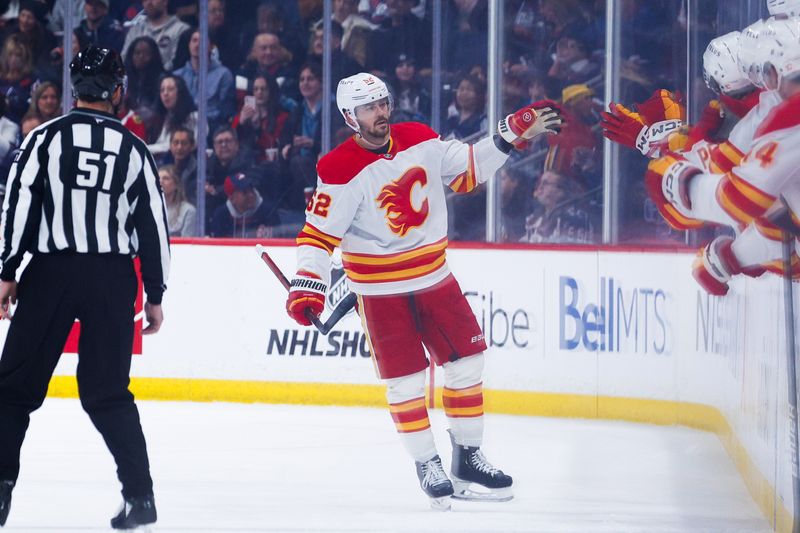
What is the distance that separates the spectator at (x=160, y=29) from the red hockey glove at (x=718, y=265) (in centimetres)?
530

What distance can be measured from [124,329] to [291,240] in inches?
133

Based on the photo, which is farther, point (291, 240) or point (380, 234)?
point (291, 240)

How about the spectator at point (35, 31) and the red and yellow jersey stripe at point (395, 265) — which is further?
the spectator at point (35, 31)

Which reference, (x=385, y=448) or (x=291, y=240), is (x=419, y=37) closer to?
(x=291, y=240)

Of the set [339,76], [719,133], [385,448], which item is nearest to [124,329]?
[719,133]

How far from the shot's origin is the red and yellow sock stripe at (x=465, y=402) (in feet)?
11.9

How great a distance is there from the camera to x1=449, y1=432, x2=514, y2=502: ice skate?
3.63m

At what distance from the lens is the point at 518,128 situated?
3.63m

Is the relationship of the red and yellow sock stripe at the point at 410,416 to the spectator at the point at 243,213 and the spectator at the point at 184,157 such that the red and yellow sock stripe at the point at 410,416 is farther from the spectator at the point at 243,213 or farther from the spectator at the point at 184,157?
the spectator at the point at 184,157

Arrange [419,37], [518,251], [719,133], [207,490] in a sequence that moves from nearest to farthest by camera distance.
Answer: [719,133]
[207,490]
[518,251]
[419,37]

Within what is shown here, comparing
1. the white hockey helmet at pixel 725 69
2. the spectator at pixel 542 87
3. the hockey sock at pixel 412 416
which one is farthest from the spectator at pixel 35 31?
the white hockey helmet at pixel 725 69

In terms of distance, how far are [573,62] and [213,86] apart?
2138 mm

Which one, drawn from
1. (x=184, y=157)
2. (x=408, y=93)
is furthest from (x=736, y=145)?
(x=184, y=157)

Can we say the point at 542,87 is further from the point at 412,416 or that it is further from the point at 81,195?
the point at 81,195
